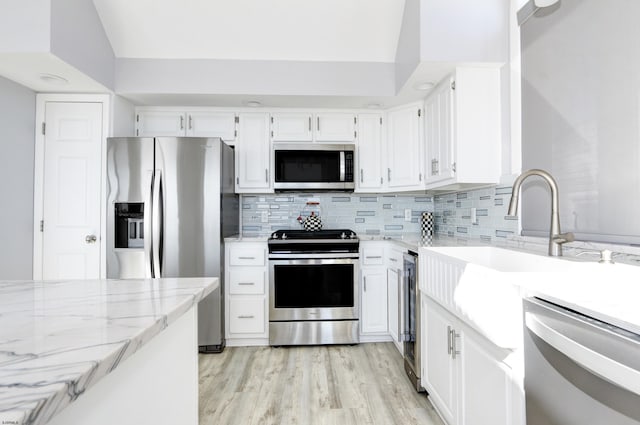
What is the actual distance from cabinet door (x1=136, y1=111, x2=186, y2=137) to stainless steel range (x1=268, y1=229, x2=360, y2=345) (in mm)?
1444

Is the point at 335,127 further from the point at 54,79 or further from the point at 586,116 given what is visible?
the point at 54,79

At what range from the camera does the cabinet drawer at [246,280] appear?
2857 millimetres

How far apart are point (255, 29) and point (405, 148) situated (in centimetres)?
164

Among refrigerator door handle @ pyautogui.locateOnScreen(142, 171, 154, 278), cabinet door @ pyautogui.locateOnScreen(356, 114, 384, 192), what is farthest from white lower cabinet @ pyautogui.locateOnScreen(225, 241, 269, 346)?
cabinet door @ pyautogui.locateOnScreen(356, 114, 384, 192)

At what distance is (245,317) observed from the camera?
2.86 m

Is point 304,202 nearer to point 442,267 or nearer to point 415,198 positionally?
point 415,198

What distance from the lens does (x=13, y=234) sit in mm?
2488

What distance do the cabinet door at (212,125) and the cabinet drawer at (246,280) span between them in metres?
1.25

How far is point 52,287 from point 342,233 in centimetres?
240

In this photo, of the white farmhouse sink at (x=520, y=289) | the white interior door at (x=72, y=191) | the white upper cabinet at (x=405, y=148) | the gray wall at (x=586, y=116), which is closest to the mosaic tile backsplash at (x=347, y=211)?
the white upper cabinet at (x=405, y=148)

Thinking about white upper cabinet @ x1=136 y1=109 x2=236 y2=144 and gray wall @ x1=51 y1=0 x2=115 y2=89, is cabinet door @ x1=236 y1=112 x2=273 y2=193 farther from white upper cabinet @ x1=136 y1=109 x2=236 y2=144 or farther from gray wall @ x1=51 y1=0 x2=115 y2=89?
gray wall @ x1=51 y1=0 x2=115 y2=89

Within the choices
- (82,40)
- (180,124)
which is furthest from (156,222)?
(82,40)

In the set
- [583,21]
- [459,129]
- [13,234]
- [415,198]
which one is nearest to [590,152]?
[583,21]

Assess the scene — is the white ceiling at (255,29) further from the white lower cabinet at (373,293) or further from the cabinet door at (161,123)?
the white lower cabinet at (373,293)
